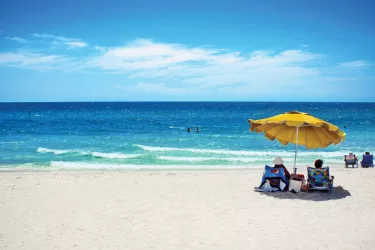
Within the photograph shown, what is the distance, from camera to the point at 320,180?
9.16 meters

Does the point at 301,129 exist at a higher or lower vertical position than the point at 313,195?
higher

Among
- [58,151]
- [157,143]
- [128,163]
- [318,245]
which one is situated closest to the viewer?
[318,245]

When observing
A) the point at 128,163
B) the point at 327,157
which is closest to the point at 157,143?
the point at 128,163

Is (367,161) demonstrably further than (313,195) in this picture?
Yes

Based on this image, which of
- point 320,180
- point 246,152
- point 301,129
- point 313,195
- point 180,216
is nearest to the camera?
point 180,216

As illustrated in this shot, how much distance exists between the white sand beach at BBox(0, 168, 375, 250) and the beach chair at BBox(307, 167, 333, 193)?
0.23 metres

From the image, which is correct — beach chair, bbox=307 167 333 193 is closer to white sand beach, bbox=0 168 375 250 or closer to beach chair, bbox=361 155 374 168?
white sand beach, bbox=0 168 375 250

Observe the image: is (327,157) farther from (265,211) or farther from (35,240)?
(35,240)

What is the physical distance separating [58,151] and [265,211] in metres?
18.7

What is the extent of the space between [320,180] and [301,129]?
157 centimetres

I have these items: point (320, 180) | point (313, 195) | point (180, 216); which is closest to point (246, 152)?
point (320, 180)

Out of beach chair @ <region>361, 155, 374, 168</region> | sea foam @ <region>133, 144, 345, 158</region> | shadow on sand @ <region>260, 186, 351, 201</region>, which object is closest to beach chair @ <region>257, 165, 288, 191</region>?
shadow on sand @ <region>260, 186, 351, 201</region>

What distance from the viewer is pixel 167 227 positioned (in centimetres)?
651

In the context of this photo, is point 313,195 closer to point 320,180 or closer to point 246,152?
point 320,180
